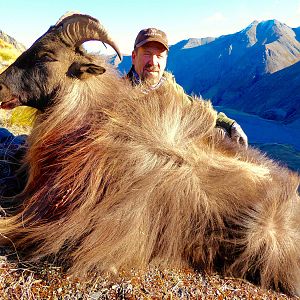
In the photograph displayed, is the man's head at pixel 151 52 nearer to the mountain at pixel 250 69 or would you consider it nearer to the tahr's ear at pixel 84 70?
the tahr's ear at pixel 84 70

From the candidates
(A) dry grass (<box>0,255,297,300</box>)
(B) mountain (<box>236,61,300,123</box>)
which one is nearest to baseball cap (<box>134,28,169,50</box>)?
(A) dry grass (<box>0,255,297,300</box>)

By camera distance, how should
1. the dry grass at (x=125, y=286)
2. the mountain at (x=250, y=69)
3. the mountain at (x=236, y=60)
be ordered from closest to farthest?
1. the dry grass at (x=125, y=286)
2. the mountain at (x=250, y=69)
3. the mountain at (x=236, y=60)

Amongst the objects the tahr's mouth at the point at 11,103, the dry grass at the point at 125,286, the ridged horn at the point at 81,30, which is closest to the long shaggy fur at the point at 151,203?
the dry grass at the point at 125,286

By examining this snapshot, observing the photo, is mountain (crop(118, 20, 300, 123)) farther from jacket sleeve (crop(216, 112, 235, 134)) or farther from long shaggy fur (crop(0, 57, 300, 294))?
long shaggy fur (crop(0, 57, 300, 294))

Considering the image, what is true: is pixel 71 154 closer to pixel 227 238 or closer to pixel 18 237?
pixel 18 237

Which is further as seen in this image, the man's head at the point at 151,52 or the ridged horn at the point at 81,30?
the man's head at the point at 151,52

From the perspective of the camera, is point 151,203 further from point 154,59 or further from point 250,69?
point 250,69

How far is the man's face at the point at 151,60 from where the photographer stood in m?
5.86

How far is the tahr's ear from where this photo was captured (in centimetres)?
489

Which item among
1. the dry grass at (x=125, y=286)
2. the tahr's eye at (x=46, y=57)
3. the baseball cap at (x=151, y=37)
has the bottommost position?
the dry grass at (x=125, y=286)

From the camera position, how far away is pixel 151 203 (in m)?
4.04

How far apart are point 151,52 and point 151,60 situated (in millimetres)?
127

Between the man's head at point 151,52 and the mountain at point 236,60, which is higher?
the mountain at point 236,60

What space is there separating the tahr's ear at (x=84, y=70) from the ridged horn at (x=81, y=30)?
0.28 meters
